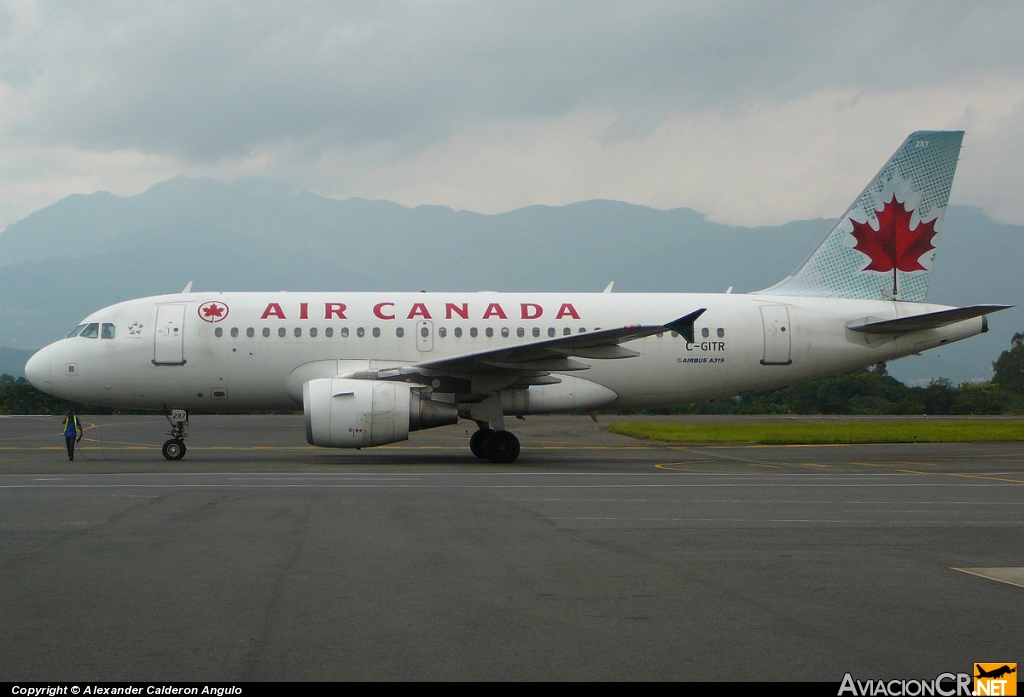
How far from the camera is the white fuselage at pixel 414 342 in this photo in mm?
21188

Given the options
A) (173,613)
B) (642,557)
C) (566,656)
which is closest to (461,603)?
(566,656)

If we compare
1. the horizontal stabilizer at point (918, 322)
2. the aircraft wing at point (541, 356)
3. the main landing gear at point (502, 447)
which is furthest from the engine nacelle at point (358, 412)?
the horizontal stabilizer at point (918, 322)

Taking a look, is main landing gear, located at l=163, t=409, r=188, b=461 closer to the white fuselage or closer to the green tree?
the white fuselage

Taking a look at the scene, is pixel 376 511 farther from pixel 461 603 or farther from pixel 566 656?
pixel 566 656

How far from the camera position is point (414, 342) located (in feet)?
70.5

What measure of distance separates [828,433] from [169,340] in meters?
18.6

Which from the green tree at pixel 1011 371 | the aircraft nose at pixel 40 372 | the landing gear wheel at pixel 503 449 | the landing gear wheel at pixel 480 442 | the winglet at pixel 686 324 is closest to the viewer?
the winglet at pixel 686 324

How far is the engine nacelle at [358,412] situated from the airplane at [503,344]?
30mm

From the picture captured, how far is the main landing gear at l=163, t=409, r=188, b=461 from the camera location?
67.6 ft

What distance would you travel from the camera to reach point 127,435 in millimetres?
31578

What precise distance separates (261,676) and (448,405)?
1471 centimetres

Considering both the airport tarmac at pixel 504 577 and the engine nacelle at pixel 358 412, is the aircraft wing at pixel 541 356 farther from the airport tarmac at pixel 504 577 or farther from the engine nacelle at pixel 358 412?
the airport tarmac at pixel 504 577

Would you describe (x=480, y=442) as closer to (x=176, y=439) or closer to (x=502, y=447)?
(x=502, y=447)

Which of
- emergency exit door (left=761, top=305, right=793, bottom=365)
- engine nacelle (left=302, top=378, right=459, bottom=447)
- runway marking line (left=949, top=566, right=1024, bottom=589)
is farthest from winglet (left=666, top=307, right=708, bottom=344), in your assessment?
runway marking line (left=949, top=566, right=1024, bottom=589)
